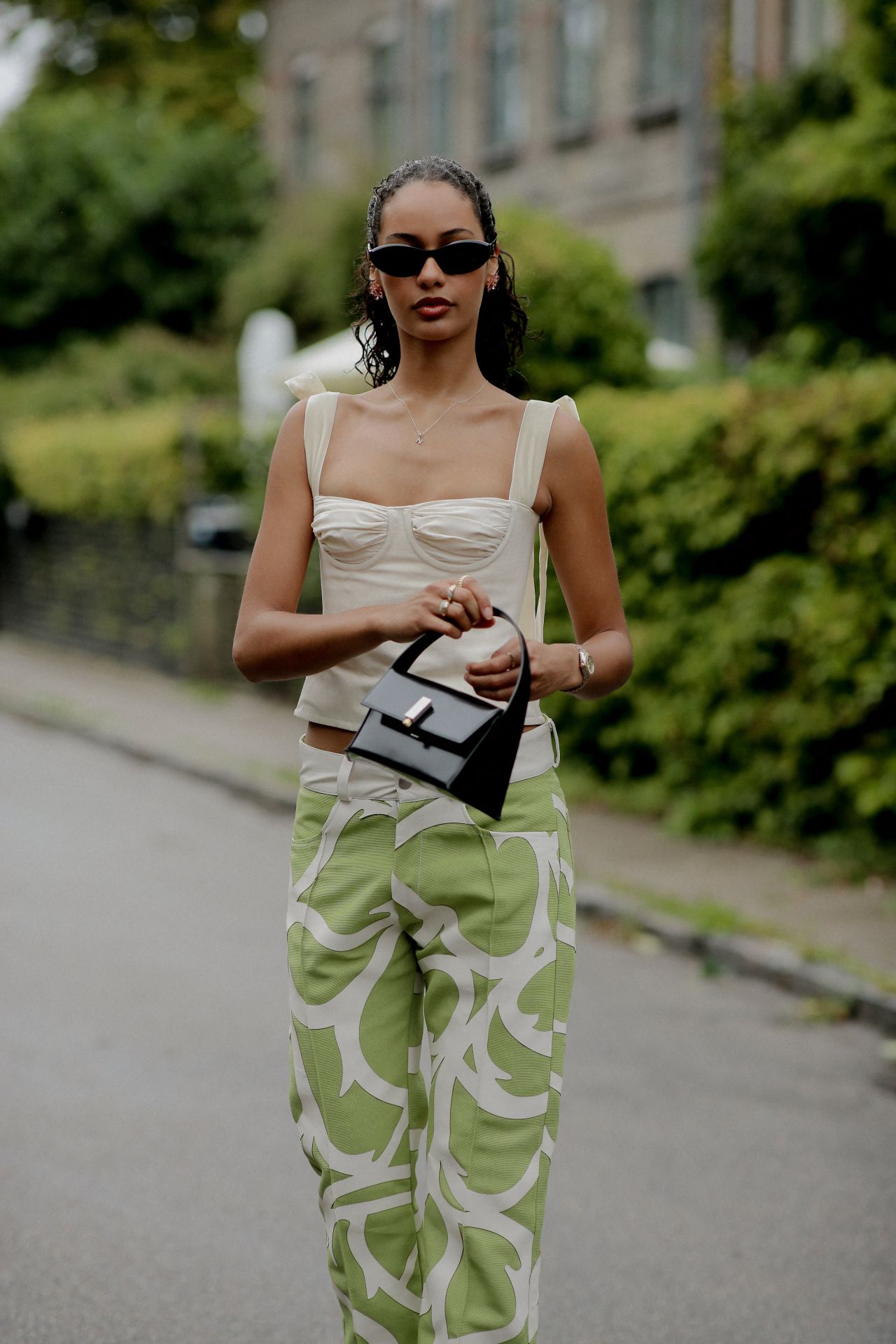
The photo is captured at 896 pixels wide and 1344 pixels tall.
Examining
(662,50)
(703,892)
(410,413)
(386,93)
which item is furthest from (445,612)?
(386,93)

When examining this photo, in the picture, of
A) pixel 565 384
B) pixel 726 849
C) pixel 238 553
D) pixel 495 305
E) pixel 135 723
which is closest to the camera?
pixel 495 305

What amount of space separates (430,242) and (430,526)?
0.42 m

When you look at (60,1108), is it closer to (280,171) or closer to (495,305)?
(495,305)

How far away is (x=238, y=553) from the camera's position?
15.0 meters

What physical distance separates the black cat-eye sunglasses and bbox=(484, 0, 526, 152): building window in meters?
19.2

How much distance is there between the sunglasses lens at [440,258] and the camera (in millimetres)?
2336

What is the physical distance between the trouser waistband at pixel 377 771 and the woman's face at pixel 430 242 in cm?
63

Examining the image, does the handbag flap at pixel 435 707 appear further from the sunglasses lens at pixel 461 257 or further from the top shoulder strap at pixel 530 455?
the sunglasses lens at pixel 461 257

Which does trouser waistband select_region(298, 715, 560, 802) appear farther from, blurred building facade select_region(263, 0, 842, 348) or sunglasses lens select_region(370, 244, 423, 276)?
blurred building facade select_region(263, 0, 842, 348)

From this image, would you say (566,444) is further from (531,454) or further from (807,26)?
(807,26)

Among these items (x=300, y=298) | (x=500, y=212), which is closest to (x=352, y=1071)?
(x=500, y=212)

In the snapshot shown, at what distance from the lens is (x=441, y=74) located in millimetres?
22203

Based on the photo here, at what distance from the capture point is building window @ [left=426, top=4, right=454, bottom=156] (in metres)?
22.0

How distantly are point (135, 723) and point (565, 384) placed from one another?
469 centimetres
